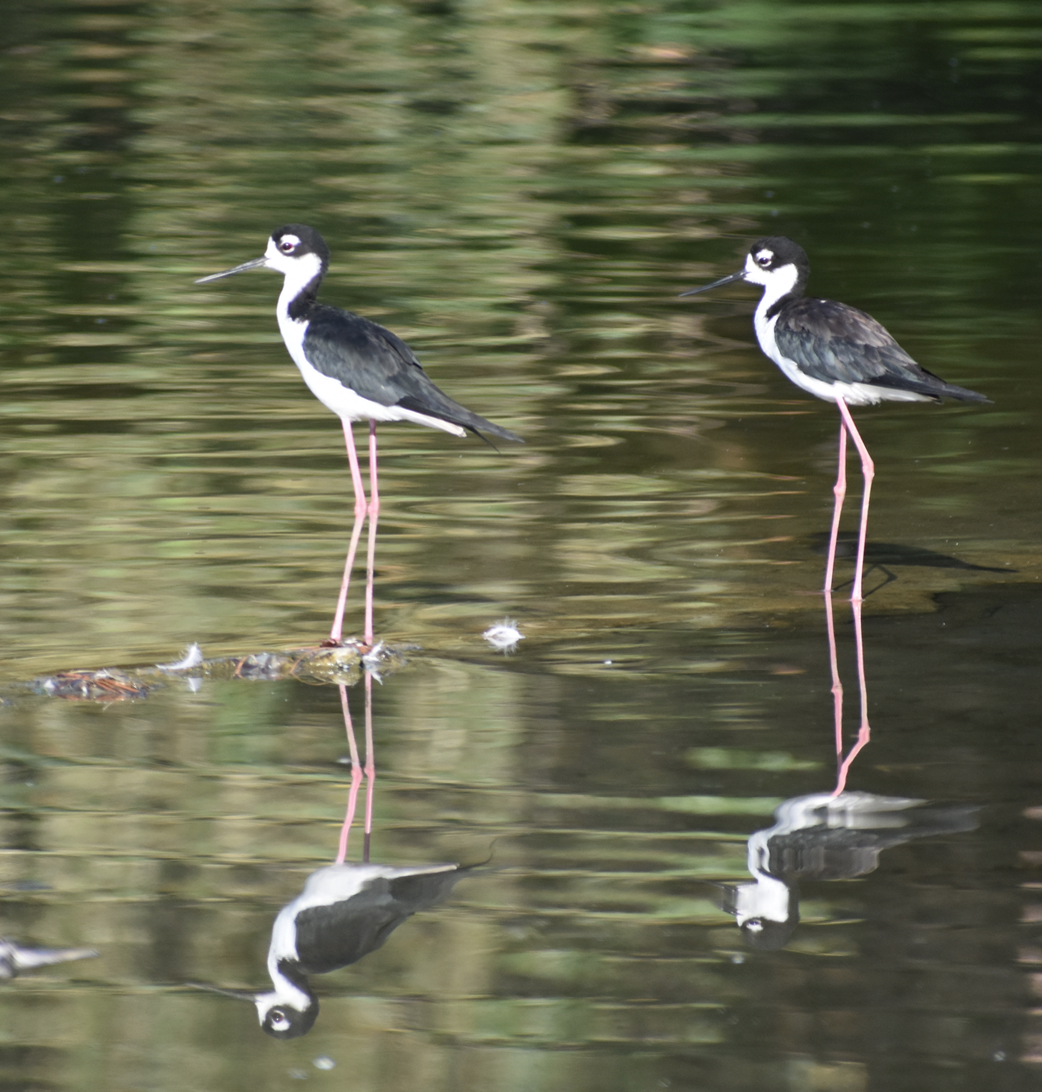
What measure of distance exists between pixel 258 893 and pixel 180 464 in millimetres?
4900

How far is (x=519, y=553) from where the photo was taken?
8422mm

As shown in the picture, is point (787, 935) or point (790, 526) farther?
point (790, 526)

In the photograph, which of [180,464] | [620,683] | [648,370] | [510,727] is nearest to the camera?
[510,727]

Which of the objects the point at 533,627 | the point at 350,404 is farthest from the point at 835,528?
the point at 350,404

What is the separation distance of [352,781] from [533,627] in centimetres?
164

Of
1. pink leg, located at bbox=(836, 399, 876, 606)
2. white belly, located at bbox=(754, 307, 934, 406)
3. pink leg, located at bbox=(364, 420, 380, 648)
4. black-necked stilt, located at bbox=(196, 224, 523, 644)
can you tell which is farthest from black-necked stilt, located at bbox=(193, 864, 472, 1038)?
white belly, located at bbox=(754, 307, 934, 406)

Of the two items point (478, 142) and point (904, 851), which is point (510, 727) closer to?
point (904, 851)

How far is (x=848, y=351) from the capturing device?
27.6 ft

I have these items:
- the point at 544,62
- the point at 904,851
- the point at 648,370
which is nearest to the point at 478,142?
the point at 544,62

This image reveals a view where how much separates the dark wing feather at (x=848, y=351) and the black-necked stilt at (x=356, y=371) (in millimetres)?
1525

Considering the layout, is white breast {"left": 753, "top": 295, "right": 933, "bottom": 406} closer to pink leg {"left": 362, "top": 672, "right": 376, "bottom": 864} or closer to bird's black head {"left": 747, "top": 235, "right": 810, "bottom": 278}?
bird's black head {"left": 747, "top": 235, "right": 810, "bottom": 278}

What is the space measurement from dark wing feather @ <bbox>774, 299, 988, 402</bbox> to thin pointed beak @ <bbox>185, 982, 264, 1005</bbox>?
447 centimetres

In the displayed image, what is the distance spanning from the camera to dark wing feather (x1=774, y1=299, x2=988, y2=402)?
831cm

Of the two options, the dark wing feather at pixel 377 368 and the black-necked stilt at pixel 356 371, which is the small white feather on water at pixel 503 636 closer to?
the black-necked stilt at pixel 356 371
